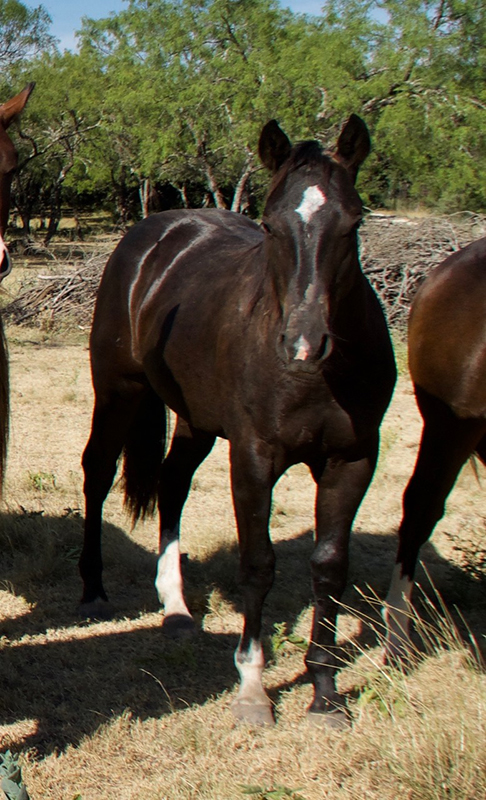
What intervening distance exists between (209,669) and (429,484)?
1.28 m

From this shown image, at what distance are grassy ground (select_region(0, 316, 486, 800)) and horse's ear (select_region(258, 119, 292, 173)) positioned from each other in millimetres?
1702

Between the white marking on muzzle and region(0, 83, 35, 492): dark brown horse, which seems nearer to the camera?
the white marking on muzzle

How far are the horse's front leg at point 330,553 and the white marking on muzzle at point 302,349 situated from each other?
2.22ft

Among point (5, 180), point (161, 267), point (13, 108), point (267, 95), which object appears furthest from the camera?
point (267, 95)

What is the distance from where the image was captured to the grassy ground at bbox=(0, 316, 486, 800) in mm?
2314

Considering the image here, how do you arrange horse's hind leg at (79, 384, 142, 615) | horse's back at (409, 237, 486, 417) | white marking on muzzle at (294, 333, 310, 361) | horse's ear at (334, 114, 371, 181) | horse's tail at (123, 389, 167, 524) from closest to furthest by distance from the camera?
1. white marking on muzzle at (294, 333, 310, 361)
2. horse's ear at (334, 114, 371, 181)
3. horse's back at (409, 237, 486, 417)
4. horse's hind leg at (79, 384, 142, 615)
5. horse's tail at (123, 389, 167, 524)

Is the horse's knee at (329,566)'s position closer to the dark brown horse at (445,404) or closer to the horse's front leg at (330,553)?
the horse's front leg at (330,553)

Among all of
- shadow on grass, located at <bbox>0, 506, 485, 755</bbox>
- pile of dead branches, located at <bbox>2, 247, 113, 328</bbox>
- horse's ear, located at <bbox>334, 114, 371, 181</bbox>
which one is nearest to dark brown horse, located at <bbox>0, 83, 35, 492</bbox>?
shadow on grass, located at <bbox>0, 506, 485, 755</bbox>

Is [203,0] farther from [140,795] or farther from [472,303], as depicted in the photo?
[140,795]

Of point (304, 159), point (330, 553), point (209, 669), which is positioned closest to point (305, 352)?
point (304, 159)

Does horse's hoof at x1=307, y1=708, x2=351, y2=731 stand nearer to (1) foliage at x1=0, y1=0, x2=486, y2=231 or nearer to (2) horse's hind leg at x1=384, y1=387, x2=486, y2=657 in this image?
(2) horse's hind leg at x1=384, y1=387, x2=486, y2=657

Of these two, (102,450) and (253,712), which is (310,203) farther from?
(102,450)

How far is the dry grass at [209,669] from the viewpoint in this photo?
7.60ft

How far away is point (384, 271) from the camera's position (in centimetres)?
1009
